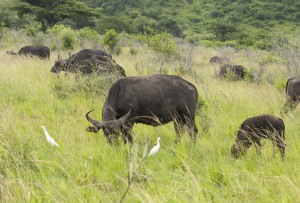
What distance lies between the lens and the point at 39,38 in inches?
930

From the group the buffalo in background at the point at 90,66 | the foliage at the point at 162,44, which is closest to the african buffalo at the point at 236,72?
the foliage at the point at 162,44

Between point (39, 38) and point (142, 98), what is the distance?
19.3 m

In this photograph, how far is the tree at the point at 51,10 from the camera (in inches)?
1147

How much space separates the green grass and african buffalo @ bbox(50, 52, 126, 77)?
78 centimetres

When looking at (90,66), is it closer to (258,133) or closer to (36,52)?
(258,133)

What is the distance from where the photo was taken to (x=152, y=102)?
6.21m

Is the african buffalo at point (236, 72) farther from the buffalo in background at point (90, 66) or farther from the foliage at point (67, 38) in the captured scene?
the foliage at point (67, 38)

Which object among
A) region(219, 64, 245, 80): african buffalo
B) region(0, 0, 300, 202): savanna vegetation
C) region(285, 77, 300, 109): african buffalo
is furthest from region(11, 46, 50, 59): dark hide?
region(285, 77, 300, 109): african buffalo

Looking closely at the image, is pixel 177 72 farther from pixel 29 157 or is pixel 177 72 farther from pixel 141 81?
pixel 29 157

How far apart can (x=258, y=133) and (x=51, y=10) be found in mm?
27410

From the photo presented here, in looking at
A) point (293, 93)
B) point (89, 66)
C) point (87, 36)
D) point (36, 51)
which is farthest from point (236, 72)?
point (87, 36)

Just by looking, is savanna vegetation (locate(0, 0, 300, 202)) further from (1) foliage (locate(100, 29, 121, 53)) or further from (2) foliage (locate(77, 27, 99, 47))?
(2) foliage (locate(77, 27, 99, 47))

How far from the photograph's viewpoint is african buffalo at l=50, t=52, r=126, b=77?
400 inches

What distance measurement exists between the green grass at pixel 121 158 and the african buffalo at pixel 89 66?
0.78 meters
